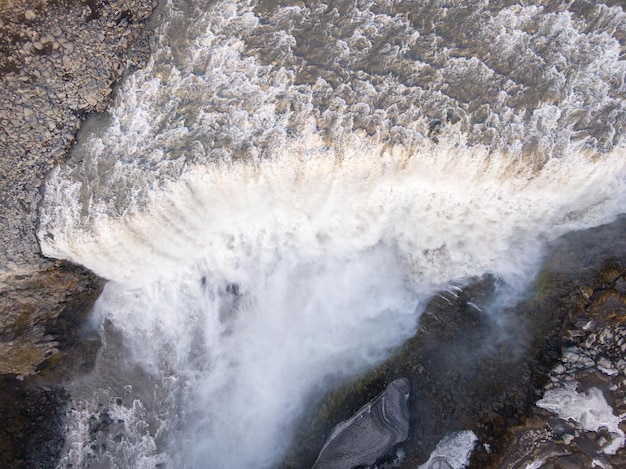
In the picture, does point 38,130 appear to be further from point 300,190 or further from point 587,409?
point 587,409

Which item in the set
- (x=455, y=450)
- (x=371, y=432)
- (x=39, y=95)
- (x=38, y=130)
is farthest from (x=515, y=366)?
(x=39, y=95)

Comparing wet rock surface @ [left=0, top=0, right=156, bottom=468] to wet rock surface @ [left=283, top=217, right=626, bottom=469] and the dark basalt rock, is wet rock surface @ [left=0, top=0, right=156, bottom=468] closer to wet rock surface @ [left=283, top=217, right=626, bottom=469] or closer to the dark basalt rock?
wet rock surface @ [left=283, top=217, right=626, bottom=469]

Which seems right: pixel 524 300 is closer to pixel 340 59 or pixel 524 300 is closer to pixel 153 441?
pixel 340 59

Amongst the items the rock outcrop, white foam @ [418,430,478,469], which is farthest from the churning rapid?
white foam @ [418,430,478,469]

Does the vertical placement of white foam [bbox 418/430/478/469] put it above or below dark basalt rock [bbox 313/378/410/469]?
below

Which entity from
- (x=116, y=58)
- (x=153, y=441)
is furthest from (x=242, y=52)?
(x=153, y=441)
